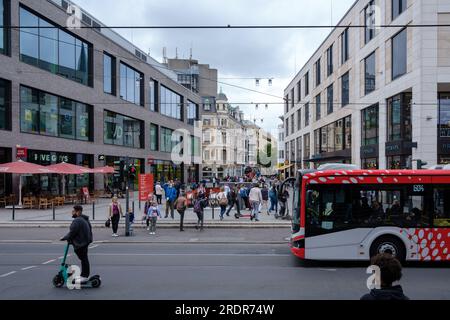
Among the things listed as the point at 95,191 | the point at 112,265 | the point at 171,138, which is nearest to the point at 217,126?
the point at 171,138

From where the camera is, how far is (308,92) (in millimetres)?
56719

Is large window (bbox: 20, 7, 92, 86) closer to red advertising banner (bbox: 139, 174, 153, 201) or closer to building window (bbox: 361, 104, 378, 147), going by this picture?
red advertising banner (bbox: 139, 174, 153, 201)

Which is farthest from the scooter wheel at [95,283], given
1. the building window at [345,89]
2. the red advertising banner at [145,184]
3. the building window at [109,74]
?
the building window at [345,89]

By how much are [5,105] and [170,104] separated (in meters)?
31.1

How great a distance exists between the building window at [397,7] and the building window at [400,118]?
542cm

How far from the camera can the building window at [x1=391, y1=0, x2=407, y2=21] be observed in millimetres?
25809

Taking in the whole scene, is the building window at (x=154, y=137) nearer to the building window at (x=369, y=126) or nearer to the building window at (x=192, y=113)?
the building window at (x=192, y=113)

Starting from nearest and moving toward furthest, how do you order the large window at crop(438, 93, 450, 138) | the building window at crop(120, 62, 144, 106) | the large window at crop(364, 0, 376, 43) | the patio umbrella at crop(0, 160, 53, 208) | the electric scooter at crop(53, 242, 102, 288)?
the electric scooter at crop(53, 242, 102, 288)
the patio umbrella at crop(0, 160, 53, 208)
the large window at crop(438, 93, 450, 138)
the large window at crop(364, 0, 376, 43)
the building window at crop(120, 62, 144, 106)

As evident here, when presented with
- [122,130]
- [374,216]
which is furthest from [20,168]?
[374,216]

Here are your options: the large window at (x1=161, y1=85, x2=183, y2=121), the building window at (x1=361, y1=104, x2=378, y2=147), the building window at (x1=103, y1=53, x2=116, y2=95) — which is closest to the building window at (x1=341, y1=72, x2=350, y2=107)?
the building window at (x1=361, y1=104, x2=378, y2=147)

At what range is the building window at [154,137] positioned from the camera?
49469 millimetres

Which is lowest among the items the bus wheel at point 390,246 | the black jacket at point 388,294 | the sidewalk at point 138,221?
the sidewalk at point 138,221

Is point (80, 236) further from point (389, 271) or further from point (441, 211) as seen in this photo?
point (441, 211)
